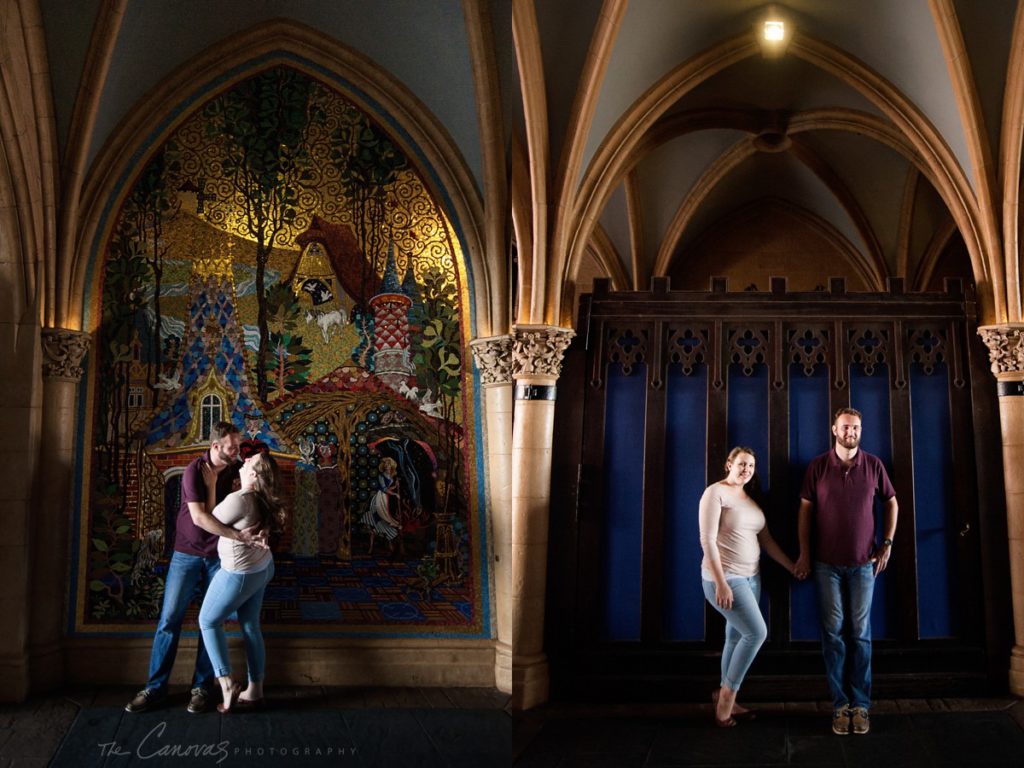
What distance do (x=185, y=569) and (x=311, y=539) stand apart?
80cm

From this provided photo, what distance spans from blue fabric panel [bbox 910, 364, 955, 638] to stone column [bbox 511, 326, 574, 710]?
2183 mm

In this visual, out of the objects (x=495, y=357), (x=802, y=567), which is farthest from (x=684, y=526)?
(x=495, y=357)

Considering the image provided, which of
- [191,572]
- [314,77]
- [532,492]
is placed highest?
[314,77]

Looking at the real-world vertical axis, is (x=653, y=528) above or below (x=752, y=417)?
below

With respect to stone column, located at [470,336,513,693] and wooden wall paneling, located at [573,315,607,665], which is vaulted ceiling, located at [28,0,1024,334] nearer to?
stone column, located at [470,336,513,693]

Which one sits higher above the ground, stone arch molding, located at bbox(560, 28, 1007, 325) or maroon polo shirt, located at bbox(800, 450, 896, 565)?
stone arch molding, located at bbox(560, 28, 1007, 325)

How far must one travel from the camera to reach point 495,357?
17.9 feet

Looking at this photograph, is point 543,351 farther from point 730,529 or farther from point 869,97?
point 869,97

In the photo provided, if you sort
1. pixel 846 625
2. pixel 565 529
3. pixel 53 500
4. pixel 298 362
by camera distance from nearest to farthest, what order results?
pixel 846 625 < pixel 565 529 < pixel 53 500 < pixel 298 362

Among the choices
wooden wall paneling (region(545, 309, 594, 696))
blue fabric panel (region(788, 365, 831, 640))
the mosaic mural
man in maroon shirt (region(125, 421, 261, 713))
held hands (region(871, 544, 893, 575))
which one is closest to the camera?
held hands (region(871, 544, 893, 575))

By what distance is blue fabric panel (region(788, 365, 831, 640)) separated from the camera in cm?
495

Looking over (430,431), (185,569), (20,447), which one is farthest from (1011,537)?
(20,447)

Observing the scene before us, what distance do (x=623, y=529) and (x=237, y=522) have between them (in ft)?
7.36

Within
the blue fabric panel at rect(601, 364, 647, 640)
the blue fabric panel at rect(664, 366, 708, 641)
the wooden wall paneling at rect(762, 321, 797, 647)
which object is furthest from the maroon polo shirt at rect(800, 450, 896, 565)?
the blue fabric panel at rect(601, 364, 647, 640)
